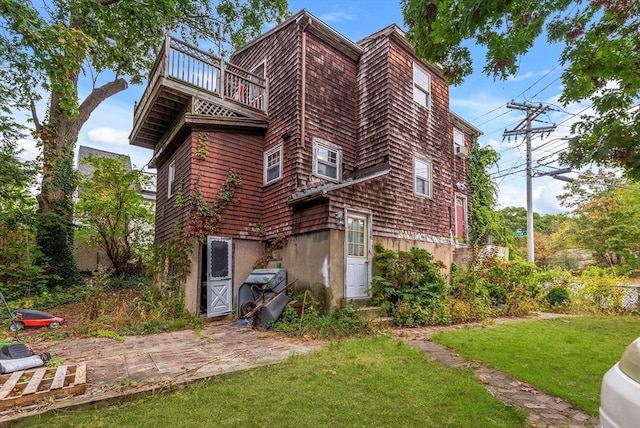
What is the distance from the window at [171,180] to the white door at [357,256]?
555cm

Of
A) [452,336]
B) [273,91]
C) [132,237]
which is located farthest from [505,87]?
[132,237]

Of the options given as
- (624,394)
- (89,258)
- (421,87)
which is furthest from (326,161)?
(89,258)

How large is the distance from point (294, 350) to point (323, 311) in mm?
2215

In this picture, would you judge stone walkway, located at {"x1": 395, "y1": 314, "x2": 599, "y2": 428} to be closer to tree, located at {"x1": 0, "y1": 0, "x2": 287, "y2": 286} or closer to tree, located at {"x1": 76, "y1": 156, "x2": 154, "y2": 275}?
tree, located at {"x1": 0, "y1": 0, "x2": 287, "y2": 286}

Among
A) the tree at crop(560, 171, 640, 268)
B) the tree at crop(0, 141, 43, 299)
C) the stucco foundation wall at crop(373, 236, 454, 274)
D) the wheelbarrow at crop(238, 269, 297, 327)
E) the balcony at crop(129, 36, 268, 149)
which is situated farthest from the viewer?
the tree at crop(560, 171, 640, 268)

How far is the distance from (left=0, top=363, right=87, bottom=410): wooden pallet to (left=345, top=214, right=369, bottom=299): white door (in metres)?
5.52

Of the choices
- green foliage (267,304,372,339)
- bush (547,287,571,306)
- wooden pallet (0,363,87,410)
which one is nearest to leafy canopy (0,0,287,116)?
wooden pallet (0,363,87,410)

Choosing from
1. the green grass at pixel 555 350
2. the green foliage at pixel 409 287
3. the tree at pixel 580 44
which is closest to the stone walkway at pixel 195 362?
the green grass at pixel 555 350

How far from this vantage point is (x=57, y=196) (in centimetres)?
1188

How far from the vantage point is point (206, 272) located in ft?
29.4

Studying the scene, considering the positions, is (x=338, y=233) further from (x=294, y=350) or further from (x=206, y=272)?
(x=206, y=272)

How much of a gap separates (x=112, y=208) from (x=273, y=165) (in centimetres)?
740

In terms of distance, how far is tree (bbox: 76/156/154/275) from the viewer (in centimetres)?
1277

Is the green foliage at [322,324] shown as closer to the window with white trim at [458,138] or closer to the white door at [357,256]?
the white door at [357,256]
